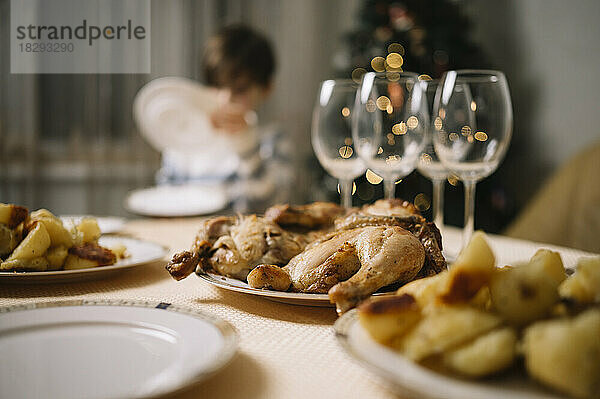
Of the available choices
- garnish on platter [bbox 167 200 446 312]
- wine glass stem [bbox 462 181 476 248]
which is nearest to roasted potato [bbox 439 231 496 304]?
garnish on platter [bbox 167 200 446 312]

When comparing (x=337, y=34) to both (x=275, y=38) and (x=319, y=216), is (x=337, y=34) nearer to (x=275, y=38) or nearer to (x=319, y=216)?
(x=275, y=38)

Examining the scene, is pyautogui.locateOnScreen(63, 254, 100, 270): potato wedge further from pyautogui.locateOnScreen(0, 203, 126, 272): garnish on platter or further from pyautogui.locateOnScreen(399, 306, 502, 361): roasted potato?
pyautogui.locateOnScreen(399, 306, 502, 361): roasted potato

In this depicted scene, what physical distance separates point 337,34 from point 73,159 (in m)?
2.11

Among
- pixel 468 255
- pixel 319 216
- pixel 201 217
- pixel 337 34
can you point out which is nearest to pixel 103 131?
pixel 337 34

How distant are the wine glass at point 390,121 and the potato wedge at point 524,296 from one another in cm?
49

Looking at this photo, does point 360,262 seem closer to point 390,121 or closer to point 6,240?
point 390,121

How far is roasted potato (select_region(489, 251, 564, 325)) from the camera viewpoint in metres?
0.41

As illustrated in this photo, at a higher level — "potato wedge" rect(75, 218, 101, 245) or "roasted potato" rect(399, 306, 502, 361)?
"roasted potato" rect(399, 306, 502, 361)

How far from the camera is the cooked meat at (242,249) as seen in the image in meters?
0.72

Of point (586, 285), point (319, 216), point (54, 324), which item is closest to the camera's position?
point (586, 285)

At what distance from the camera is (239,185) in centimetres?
342

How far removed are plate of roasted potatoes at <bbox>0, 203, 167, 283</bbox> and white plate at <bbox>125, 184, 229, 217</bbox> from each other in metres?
0.68

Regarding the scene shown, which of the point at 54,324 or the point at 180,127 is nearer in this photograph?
the point at 54,324

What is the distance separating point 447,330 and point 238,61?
307 cm
